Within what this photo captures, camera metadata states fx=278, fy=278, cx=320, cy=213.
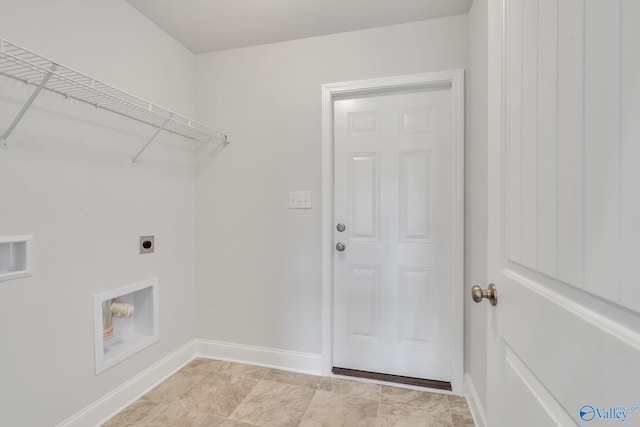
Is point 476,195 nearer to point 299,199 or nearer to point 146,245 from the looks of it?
point 299,199

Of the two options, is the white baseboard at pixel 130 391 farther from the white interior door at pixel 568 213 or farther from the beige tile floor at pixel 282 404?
the white interior door at pixel 568 213

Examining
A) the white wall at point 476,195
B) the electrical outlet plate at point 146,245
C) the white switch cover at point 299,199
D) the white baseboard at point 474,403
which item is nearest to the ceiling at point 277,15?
the white wall at point 476,195

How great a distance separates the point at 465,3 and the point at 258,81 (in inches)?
57.4

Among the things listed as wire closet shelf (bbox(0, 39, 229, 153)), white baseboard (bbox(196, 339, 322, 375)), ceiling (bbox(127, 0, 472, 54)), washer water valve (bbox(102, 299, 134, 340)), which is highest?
ceiling (bbox(127, 0, 472, 54))

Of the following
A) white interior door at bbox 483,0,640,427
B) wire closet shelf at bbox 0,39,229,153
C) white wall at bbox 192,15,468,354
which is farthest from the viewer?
white wall at bbox 192,15,468,354

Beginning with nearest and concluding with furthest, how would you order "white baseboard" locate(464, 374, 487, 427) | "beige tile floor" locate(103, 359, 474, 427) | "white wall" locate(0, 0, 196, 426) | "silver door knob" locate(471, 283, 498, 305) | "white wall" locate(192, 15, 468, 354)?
"silver door knob" locate(471, 283, 498, 305)
"white wall" locate(0, 0, 196, 426)
"white baseboard" locate(464, 374, 487, 427)
"beige tile floor" locate(103, 359, 474, 427)
"white wall" locate(192, 15, 468, 354)

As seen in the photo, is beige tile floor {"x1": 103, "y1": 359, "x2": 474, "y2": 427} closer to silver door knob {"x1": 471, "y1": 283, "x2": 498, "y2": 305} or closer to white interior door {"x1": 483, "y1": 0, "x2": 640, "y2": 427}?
white interior door {"x1": 483, "y1": 0, "x2": 640, "y2": 427}

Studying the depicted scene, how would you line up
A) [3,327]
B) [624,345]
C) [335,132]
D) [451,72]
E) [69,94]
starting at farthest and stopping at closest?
[335,132], [451,72], [69,94], [3,327], [624,345]

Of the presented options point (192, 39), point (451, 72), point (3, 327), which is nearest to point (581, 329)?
point (451, 72)

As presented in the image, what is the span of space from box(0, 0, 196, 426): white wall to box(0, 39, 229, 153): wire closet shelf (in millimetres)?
53

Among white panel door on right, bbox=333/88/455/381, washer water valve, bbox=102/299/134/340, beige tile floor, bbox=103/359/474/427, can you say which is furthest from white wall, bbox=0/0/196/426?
white panel door on right, bbox=333/88/455/381

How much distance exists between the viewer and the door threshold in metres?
1.86

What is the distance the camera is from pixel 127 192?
5.62 ft

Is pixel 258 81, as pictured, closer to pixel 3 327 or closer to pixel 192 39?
pixel 192 39
